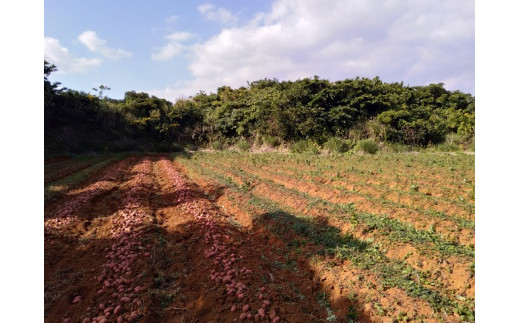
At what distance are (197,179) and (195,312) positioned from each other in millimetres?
8343

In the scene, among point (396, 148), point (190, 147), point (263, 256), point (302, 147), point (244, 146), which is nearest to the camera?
point (263, 256)

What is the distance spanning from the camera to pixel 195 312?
3207mm

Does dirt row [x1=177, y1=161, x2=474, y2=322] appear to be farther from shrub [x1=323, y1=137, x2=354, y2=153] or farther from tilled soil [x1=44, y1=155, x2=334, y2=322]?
shrub [x1=323, y1=137, x2=354, y2=153]

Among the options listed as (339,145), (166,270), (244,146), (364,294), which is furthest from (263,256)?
(244,146)

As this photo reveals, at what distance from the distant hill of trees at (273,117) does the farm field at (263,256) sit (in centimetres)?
1479

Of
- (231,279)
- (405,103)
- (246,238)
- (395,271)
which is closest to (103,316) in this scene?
(231,279)

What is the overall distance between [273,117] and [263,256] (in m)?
19.9

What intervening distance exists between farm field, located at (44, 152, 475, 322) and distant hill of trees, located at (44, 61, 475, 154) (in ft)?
48.5

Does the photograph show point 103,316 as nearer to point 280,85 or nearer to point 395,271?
point 395,271

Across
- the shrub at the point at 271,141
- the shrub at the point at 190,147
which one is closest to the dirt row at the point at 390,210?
the shrub at the point at 271,141

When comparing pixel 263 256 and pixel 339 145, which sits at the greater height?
pixel 339 145

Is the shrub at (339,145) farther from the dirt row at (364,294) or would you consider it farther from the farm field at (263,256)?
the dirt row at (364,294)

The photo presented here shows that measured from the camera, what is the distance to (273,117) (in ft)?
78.4

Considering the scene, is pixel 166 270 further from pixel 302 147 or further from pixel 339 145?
pixel 302 147
